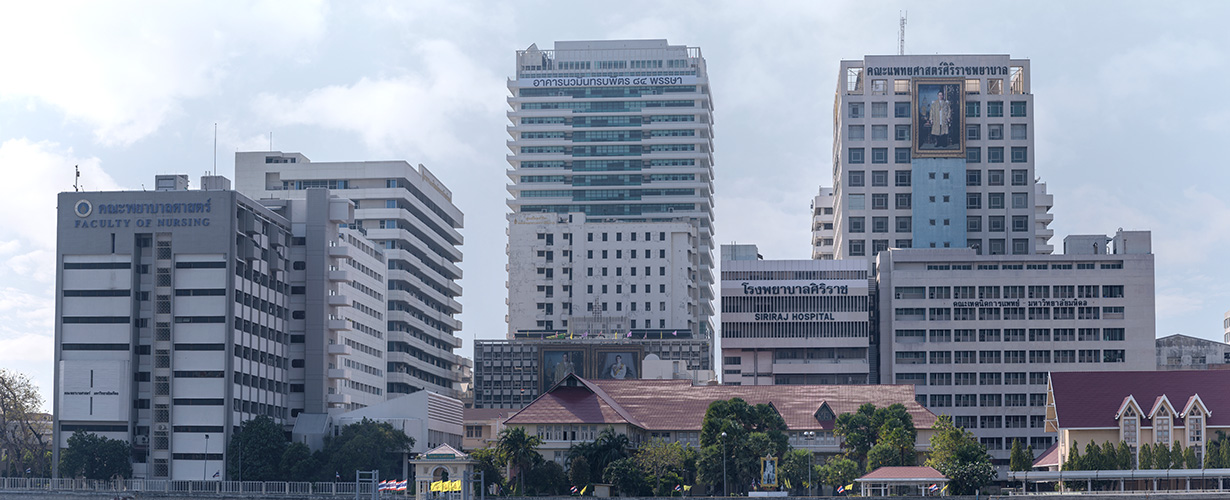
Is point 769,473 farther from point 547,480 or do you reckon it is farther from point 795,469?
point 547,480

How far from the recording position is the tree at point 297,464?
180 metres

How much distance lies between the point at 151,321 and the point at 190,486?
20757 mm

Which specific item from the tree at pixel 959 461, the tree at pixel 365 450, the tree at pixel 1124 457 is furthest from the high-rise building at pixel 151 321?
the tree at pixel 1124 457

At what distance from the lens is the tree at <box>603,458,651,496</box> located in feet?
536

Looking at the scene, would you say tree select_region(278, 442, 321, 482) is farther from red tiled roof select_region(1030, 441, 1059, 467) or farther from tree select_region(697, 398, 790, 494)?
red tiled roof select_region(1030, 441, 1059, 467)

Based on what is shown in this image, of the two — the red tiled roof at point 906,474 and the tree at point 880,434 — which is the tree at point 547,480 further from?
the tree at point 880,434

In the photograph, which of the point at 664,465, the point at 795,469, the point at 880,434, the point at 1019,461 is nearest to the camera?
the point at 664,465

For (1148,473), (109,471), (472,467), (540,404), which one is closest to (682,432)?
(540,404)

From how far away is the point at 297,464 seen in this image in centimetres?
18025

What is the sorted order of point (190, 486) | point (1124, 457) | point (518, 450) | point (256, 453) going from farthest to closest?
point (256, 453), point (190, 486), point (1124, 457), point (518, 450)

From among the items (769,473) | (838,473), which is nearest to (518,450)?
(769,473)

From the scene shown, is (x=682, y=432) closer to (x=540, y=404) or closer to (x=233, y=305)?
(x=540, y=404)

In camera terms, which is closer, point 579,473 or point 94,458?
point 579,473

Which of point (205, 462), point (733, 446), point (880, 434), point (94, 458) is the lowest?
point (205, 462)
